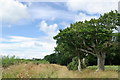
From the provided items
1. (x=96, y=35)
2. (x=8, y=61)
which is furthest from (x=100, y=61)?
(x=8, y=61)

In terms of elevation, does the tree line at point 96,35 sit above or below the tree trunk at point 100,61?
above

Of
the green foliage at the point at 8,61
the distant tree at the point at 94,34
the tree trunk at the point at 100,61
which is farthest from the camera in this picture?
the tree trunk at the point at 100,61

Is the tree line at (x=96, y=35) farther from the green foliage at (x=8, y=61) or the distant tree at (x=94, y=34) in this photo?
the green foliage at (x=8, y=61)

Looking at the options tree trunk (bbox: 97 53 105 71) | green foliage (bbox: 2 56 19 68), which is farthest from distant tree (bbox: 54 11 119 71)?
green foliage (bbox: 2 56 19 68)

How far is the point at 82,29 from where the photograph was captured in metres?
16.3

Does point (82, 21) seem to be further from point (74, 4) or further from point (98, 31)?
point (74, 4)

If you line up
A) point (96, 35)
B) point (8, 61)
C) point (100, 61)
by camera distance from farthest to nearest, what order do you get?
point (100, 61) < point (96, 35) < point (8, 61)

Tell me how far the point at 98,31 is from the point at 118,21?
6.27ft

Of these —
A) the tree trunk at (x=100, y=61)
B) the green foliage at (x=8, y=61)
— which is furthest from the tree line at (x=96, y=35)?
the green foliage at (x=8, y=61)

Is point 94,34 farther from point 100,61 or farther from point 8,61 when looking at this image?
point 8,61

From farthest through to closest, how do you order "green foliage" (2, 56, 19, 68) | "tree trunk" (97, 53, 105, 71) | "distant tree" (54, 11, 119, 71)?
"tree trunk" (97, 53, 105, 71) → "distant tree" (54, 11, 119, 71) → "green foliage" (2, 56, 19, 68)

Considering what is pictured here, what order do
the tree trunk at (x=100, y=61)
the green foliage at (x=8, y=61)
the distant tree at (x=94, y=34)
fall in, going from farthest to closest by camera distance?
the tree trunk at (x=100, y=61), the distant tree at (x=94, y=34), the green foliage at (x=8, y=61)

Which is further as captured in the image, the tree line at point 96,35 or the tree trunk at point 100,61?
the tree trunk at point 100,61

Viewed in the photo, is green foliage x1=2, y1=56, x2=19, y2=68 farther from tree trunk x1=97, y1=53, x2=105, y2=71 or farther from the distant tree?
tree trunk x1=97, y1=53, x2=105, y2=71
